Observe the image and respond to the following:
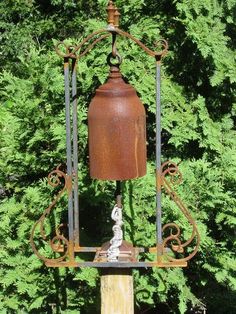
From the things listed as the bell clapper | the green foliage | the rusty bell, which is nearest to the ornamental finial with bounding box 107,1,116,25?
the rusty bell

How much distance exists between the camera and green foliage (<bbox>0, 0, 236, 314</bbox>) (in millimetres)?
3588

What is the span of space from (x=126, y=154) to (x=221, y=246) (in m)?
1.57

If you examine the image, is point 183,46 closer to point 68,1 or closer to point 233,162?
point 233,162

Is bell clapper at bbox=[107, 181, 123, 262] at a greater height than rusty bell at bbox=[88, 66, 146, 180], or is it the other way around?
rusty bell at bbox=[88, 66, 146, 180]

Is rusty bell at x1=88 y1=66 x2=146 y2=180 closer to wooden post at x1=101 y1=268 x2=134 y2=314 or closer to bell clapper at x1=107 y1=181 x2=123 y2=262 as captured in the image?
bell clapper at x1=107 y1=181 x2=123 y2=262

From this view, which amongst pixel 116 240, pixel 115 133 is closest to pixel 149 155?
pixel 116 240

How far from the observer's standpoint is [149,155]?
403cm

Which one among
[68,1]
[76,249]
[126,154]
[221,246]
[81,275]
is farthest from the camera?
[68,1]

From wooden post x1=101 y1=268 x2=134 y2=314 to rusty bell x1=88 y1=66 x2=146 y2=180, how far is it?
51 cm

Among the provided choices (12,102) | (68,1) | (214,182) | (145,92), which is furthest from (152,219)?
(68,1)

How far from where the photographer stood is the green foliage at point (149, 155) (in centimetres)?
359

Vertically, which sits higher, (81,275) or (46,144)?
(46,144)

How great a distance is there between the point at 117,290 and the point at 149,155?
1.45 meters

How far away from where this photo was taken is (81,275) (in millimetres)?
3525
